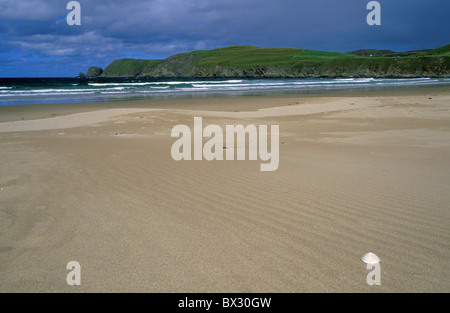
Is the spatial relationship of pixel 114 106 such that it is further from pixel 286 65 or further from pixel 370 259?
pixel 286 65

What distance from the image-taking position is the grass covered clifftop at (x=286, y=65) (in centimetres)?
6812

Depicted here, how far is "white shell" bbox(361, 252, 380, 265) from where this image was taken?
275 cm

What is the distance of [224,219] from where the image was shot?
3684 mm

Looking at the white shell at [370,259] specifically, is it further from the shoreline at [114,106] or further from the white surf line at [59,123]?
the shoreline at [114,106]
